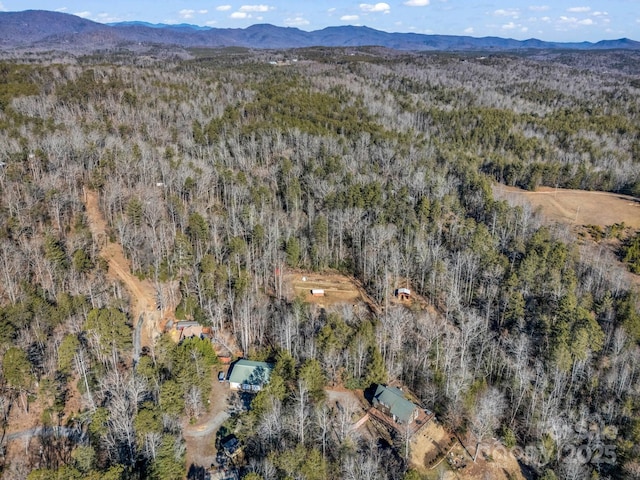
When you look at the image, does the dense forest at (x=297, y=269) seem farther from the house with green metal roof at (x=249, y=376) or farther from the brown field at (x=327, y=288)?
the house with green metal roof at (x=249, y=376)

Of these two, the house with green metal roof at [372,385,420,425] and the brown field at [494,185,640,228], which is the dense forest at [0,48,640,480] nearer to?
the house with green metal roof at [372,385,420,425]

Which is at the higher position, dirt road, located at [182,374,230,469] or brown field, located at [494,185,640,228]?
brown field, located at [494,185,640,228]

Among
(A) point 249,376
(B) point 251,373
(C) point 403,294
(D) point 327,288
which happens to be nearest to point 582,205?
(C) point 403,294

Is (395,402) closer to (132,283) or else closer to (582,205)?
(132,283)

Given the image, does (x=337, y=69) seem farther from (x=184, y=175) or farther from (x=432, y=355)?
(x=432, y=355)

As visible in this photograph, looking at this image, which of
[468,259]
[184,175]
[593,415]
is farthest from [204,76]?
[593,415]

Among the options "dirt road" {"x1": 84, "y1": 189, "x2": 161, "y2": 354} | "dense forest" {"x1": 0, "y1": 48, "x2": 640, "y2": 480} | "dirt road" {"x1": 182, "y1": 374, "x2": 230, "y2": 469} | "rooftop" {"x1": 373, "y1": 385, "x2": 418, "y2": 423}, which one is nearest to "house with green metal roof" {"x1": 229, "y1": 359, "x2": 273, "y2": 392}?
"dirt road" {"x1": 182, "y1": 374, "x2": 230, "y2": 469}
